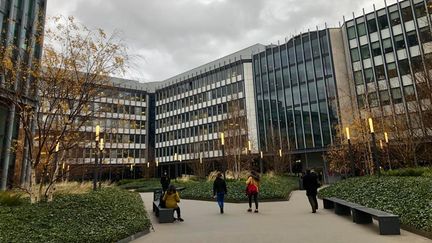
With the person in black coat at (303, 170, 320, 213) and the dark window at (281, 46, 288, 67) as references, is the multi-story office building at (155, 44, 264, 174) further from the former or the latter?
the person in black coat at (303, 170, 320, 213)

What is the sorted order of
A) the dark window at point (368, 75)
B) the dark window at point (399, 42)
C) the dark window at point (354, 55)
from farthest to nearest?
1. the dark window at point (354, 55)
2. the dark window at point (368, 75)
3. the dark window at point (399, 42)

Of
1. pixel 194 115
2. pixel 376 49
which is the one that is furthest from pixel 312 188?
pixel 194 115

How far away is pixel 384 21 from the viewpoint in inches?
1640

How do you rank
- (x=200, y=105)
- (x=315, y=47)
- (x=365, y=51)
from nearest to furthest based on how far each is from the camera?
(x=365, y=51) < (x=315, y=47) < (x=200, y=105)

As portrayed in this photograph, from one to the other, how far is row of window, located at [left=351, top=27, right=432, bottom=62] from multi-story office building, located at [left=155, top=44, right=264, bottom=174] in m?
18.4

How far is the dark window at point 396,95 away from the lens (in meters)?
38.3

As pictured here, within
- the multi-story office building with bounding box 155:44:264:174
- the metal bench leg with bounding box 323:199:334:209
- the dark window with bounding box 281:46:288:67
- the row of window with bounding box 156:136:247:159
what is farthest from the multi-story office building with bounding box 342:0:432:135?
the metal bench leg with bounding box 323:199:334:209

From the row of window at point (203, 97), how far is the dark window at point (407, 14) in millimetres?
26418

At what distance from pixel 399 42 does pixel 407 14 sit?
3899mm

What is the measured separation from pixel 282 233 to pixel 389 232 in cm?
258

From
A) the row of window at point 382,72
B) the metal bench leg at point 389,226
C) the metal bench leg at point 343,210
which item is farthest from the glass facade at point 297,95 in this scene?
the metal bench leg at point 389,226

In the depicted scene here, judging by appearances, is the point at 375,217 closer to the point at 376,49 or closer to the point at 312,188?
the point at 312,188

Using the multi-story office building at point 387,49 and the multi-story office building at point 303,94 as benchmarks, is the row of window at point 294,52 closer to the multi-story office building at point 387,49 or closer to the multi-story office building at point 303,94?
the multi-story office building at point 303,94

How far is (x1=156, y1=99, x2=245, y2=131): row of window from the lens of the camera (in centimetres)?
5812
